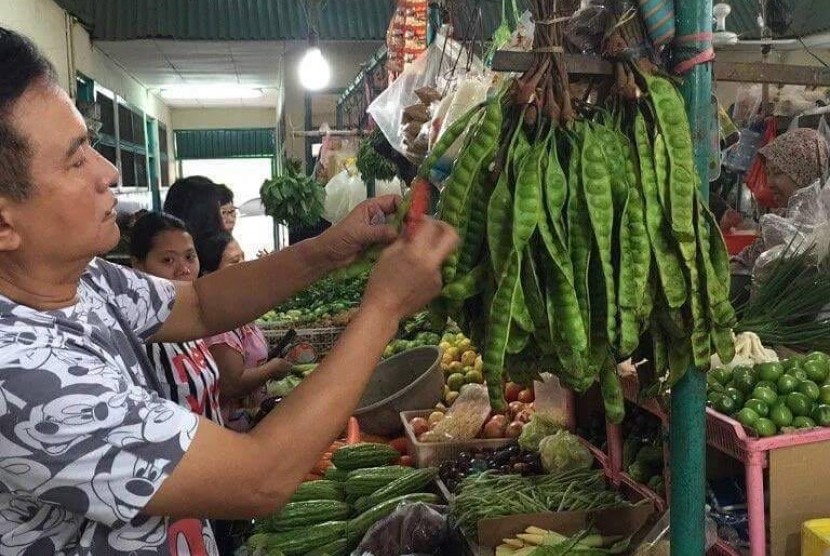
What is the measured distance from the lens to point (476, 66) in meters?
3.60

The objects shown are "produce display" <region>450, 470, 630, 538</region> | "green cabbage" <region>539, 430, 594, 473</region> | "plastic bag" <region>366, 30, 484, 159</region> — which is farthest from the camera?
"plastic bag" <region>366, 30, 484, 159</region>

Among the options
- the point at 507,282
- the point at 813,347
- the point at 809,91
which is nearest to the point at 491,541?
the point at 813,347

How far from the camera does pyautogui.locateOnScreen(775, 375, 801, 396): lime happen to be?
2.06 metres

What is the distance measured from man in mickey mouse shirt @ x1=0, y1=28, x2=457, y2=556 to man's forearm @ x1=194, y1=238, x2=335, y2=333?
0.47 meters

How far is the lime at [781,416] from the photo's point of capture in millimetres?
1946

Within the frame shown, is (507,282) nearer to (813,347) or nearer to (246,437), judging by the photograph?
(246,437)

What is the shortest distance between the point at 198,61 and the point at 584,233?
11196 mm

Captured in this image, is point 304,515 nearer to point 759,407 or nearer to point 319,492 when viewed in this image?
point 319,492

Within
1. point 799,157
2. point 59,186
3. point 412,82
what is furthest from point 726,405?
point 799,157

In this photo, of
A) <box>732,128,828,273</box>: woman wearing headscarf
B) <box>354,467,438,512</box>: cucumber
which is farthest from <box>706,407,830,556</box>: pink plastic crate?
<box>732,128,828,273</box>: woman wearing headscarf

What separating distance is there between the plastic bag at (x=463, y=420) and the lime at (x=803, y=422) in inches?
63.4

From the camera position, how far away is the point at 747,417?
1.94 m

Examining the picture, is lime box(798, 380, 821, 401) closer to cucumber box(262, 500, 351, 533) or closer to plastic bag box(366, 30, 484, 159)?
cucumber box(262, 500, 351, 533)

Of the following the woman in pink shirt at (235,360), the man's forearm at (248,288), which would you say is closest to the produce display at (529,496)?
the man's forearm at (248,288)
